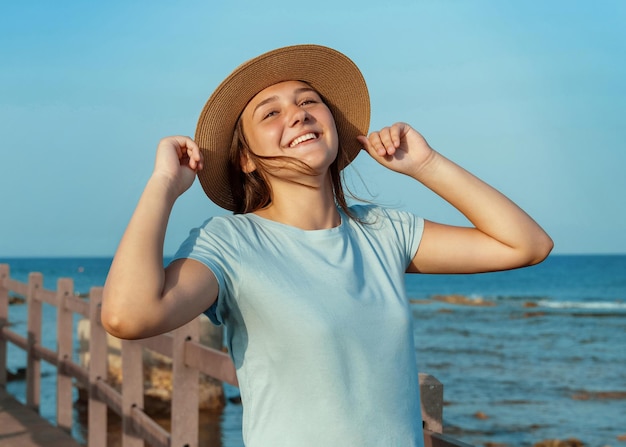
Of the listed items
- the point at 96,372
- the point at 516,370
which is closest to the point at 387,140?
the point at 96,372

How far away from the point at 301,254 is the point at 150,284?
358 millimetres

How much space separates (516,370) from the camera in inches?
602

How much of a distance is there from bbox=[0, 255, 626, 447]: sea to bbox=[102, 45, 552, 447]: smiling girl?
0.14 meters

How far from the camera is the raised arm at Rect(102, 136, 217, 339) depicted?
161 centimetres

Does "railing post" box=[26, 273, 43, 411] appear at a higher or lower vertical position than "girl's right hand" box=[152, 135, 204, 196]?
lower

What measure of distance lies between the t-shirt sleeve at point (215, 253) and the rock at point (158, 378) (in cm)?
708

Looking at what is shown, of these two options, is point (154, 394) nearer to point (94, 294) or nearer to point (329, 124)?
point (94, 294)

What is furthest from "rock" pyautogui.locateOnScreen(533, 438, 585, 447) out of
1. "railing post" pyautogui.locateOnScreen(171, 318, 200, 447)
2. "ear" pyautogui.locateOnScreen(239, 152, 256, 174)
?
"ear" pyautogui.locateOnScreen(239, 152, 256, 174)

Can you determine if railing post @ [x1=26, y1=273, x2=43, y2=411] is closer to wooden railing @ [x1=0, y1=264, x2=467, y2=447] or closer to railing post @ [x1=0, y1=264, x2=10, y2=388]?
wooden railing @ [x1=0, y1=264, x2=467, y2=447]

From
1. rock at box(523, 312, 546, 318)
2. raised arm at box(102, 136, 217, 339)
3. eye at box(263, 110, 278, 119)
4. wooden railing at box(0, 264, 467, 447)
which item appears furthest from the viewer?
rock at box(523, 312, 546, 318)

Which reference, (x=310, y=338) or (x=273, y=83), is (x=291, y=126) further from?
(x=310, y=338)

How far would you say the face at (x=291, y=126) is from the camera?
1.94m

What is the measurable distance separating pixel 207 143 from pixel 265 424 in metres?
0.75

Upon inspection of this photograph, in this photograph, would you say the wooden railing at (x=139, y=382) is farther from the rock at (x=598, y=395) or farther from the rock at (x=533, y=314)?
the rock at (x=533, y=314)
